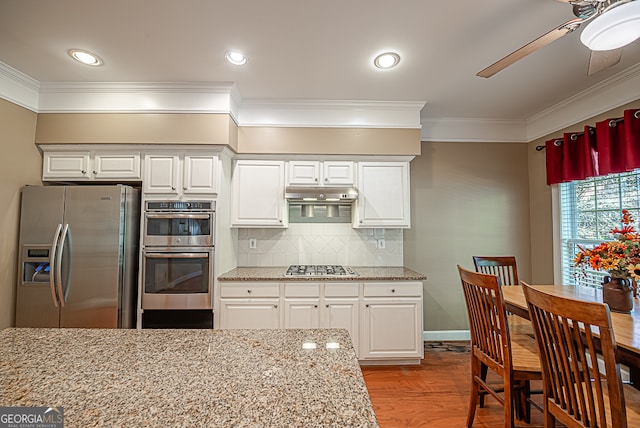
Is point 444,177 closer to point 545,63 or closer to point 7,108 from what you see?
point 545,63

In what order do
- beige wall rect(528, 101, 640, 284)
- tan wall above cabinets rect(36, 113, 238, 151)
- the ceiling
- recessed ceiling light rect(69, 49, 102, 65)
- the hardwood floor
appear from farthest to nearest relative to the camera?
beige wall rect(528, 101, 640, 284) → tan wall above cabinets rect(36, 113, 238, 151) → recessed ceiling light rect(69, 49, 102, 65) → the hardwood floor → the ceiling

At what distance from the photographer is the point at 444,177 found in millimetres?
3523

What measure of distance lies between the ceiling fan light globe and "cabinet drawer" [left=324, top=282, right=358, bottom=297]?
2265 millimetres

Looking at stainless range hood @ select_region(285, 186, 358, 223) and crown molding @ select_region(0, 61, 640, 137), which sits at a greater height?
crown molding @ select_region(0, 61, 640, 137)

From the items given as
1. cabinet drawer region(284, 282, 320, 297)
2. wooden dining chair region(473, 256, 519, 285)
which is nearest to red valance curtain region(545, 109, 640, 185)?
wooden dining chair region(473, 256, 519, 285)

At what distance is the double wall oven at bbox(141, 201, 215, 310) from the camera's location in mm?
2578

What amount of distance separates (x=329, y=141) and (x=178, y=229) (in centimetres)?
170

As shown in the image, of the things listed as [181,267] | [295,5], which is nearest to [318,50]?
[295,5]

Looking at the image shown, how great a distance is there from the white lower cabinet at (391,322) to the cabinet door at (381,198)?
679mm

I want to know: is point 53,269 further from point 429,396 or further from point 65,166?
point 429,396

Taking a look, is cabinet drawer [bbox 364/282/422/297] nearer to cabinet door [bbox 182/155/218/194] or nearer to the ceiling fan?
cabinet door [bbox 182/155/218/194]

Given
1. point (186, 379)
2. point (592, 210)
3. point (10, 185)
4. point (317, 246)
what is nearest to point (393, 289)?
point (317, 246)

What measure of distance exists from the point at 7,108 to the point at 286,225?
101 inches

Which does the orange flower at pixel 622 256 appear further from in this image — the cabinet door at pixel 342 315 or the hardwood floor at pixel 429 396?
the cabinet door at pixel 342 315
